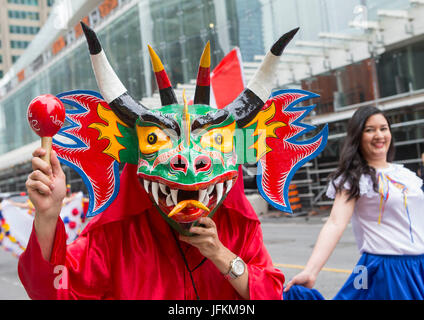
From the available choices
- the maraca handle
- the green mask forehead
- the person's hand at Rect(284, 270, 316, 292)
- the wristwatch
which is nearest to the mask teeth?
the green mask forehead

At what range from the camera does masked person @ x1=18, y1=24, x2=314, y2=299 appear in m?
1.47

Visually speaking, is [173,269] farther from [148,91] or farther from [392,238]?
[392,238]

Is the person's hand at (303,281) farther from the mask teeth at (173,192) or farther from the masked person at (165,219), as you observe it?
the mask teeth at (173,192)

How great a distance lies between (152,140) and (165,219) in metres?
A: 0.29

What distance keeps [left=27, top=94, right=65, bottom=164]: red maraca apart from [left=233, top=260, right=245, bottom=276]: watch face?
72 centimetres

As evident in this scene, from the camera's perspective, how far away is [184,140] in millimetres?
1526

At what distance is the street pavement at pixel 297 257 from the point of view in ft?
19.4

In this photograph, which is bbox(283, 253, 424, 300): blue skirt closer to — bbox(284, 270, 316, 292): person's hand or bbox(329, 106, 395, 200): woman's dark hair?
bbox(284, 270, 316, 292): person's hand

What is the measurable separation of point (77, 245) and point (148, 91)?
772 millimetres

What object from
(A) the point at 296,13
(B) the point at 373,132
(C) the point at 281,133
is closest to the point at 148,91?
(C) the point at 281,133

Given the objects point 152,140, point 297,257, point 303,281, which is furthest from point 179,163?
point 297,257

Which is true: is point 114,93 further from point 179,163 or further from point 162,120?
point 179,163

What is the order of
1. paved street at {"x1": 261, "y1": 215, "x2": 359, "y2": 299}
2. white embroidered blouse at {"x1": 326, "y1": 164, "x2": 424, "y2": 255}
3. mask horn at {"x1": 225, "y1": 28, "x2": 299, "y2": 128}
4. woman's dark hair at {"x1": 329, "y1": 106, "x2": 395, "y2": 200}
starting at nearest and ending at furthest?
mask horn at {"x1": 225, "y1": 28, "x2": 299, "y2": 128} → white embroidered blouse at {"x1": 326, "y1": 164, "x2": 424, "y2": 255} → woman's dark hair at {"x1": 329, "y1": 106, "x2": 395, "y2": 200} → paved street at {"x1": 261, "y1": 215, "x2": 359, "y2": 299}

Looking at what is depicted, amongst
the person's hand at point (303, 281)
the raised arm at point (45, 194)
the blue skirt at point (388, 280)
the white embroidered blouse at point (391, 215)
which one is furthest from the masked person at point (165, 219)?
the white embroidered blouse at point (391, 215)
